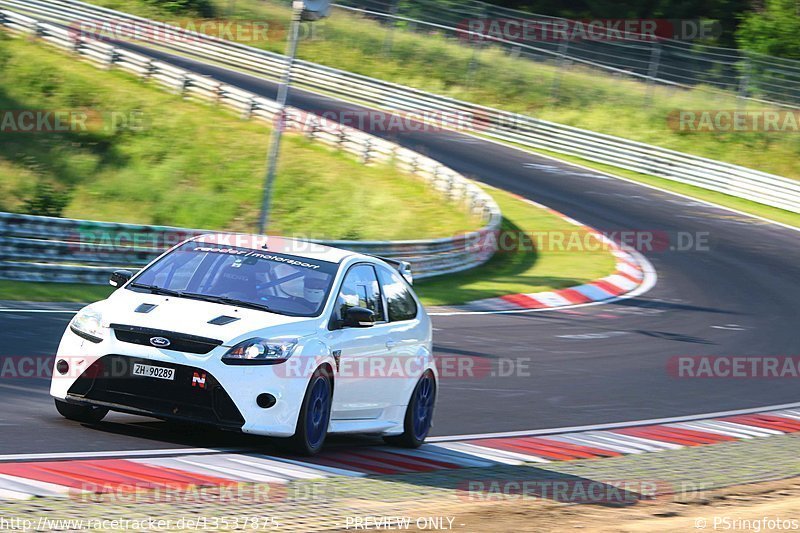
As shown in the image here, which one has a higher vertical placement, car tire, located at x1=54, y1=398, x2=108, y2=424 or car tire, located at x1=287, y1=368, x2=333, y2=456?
car tire, located at x1=287, y1=368, x2=333, y2=456

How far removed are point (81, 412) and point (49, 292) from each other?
7.29 metres

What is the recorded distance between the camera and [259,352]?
24.2 ft

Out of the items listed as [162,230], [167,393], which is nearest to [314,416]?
[167,393]

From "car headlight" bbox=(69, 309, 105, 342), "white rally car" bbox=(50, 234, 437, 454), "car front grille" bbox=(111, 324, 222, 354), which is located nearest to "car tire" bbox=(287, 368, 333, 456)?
"white rally car" bbox=(50, 234, 437, 454)

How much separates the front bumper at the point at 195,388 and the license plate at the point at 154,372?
0.02m

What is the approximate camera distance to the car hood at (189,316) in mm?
7359

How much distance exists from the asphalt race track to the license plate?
510 mm

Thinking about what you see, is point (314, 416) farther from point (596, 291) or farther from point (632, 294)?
point (632, 294)

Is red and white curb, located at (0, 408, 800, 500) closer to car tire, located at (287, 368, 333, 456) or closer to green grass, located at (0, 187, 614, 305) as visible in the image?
car tire, located at (287, 368, 333, 456)

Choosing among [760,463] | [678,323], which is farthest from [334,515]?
[678,323]

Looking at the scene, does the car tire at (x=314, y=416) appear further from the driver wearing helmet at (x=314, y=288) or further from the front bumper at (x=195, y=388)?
the driver wearing helmet at (x=314, y=288)

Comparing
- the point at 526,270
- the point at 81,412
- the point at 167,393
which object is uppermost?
the point at 167,393

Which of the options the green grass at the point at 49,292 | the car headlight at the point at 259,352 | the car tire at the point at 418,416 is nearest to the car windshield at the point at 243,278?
the car headlight at the point at 259,352

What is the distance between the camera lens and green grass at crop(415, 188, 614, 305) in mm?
19781
